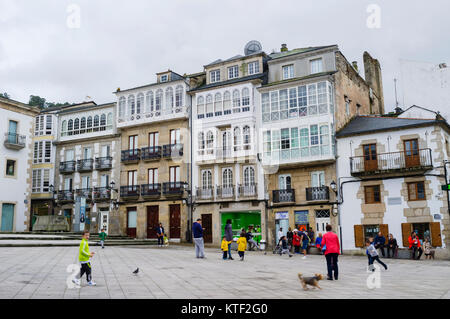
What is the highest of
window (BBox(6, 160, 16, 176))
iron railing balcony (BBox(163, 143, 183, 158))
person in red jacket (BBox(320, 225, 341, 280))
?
iron railing balcony (BBox(163, 143, 183, 158))

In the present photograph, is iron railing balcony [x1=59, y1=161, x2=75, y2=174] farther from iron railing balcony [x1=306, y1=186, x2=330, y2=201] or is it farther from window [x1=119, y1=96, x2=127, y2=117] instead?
iron railing balcony [x1=306, y1=186, x2=330, y2=201]

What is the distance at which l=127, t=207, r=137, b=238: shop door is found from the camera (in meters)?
39.0

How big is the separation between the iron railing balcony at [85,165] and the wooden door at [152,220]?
7.73 m

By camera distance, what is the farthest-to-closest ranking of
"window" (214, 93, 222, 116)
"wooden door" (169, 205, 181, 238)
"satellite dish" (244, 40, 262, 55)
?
"satellite dish" (244, 40, 262, 55) → "wooden door" (169, 205, 181, 238) → "window" (214, 93, 222, 116)

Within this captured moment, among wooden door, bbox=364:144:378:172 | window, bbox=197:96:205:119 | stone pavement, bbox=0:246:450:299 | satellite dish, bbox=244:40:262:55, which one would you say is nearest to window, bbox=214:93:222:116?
window, bbox=197:96:205:119

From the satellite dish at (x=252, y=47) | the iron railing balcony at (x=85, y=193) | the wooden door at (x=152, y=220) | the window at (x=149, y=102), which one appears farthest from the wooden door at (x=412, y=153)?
the iron railing balcony at (x=85, y=193)

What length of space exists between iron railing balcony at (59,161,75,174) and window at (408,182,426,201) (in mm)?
29995

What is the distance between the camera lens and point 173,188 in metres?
36.9

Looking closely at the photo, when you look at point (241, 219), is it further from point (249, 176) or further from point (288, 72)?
point (288, 72)

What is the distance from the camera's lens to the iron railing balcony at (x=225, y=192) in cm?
3469

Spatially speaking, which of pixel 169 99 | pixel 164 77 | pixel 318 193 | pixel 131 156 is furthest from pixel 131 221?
pixel 318 193

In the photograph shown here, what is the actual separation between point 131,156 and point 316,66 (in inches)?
705
